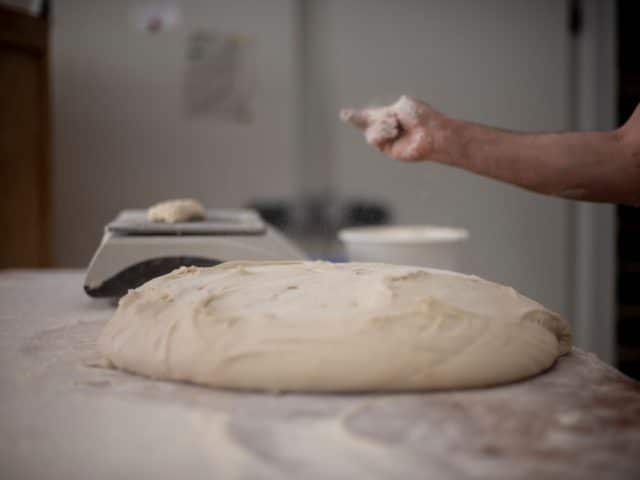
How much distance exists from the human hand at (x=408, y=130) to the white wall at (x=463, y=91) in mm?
1771

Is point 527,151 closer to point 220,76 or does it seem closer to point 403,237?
point 403,237

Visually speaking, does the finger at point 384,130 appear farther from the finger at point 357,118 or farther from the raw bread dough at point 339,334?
the raw bread dough at point 339,334

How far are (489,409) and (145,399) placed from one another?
38 cm

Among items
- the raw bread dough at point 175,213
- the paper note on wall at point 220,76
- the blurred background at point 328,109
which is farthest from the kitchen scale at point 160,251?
the paper note on wall at point 220,76

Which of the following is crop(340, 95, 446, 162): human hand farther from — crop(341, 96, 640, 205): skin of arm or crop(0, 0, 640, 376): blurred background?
crop(0, 0, 640, 376): blurred background

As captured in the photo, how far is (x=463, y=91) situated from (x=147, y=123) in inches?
54.0

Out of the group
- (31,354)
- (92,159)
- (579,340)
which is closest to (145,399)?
(31,354)

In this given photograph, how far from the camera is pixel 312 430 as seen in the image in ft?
2.44

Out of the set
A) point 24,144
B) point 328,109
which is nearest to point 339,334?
point 24,144

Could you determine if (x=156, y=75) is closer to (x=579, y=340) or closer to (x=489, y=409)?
(x=579, y=340)

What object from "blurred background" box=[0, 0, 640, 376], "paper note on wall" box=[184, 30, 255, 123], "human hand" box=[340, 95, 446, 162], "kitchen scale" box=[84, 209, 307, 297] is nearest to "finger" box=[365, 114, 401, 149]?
"human hand" box=[340, 95, 446, 162]

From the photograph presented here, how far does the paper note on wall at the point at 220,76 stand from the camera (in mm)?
3207

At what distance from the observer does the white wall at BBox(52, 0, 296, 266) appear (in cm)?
311

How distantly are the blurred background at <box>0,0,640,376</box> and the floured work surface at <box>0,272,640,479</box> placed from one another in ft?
7.44
